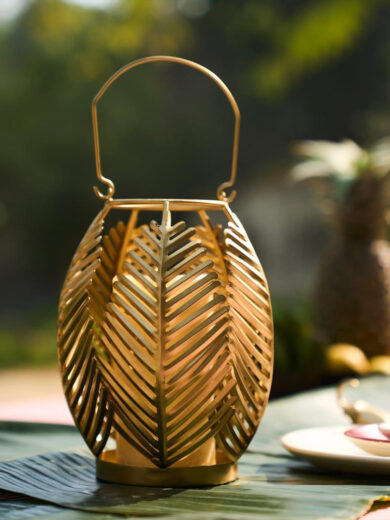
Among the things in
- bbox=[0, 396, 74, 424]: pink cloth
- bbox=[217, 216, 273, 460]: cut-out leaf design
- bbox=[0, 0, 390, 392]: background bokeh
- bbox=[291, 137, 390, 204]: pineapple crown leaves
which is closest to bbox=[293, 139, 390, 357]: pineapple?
bbox=[291, 137, 390, 204]: pineapple crown leaves

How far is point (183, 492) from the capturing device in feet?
2.72

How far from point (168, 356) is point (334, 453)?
23 centimetres

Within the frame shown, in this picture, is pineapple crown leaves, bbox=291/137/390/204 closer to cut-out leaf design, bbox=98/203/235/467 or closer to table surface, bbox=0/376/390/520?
table surface, bbox=0/376/390/520

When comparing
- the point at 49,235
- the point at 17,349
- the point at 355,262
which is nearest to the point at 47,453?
the point at 355,262

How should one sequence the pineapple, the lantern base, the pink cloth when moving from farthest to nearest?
the pineapple, the pink cloth, the lantern base

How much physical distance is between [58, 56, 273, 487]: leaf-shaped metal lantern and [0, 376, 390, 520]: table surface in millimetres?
43

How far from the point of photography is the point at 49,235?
8586 millimetres

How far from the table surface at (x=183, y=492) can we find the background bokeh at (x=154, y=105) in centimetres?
702

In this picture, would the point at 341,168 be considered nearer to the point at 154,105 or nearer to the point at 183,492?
the point at 183,492

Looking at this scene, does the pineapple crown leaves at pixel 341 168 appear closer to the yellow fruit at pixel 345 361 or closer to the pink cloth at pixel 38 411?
the yellow fruit at pixel 345 361

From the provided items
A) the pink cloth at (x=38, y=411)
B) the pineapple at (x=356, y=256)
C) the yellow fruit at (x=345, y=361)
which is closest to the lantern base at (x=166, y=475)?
the pink cloth at (x=38, y=411)

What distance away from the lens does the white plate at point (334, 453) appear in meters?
0.88

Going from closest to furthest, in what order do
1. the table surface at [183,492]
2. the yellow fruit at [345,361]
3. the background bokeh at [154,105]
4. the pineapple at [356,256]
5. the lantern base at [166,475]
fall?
the table surface at [183,492], the lantern base at [166,475], the yellow fruit at [345,361], the pineapple at [356,256], the background bokeh at [154,105]

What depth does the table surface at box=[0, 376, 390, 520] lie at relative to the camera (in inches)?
29.1
